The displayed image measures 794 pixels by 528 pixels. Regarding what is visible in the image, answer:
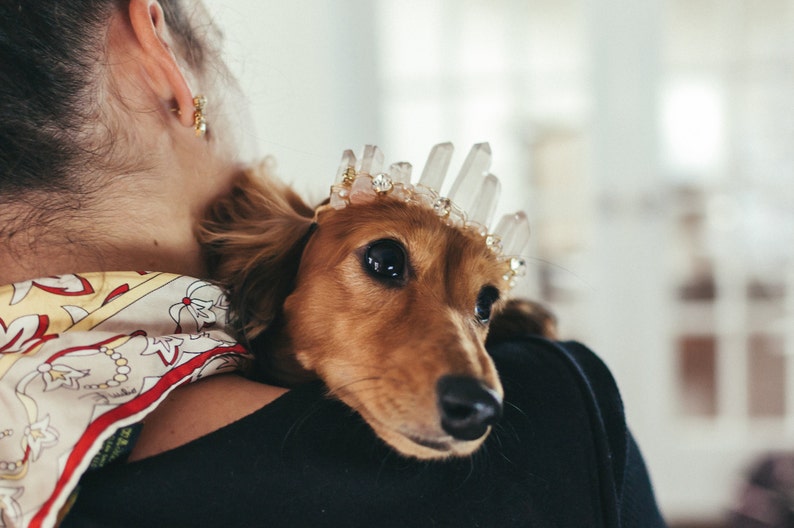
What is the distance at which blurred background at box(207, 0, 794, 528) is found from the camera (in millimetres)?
2863

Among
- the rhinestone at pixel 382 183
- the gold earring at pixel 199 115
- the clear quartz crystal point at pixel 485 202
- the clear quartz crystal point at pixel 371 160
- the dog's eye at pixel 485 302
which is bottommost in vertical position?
the dog's eye at pixel 485 302

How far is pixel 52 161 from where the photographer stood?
64cm

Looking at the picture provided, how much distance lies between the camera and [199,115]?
739 millimetres

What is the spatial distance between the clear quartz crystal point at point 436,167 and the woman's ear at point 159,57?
256 mm

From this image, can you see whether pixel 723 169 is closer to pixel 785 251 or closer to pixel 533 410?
pixel 785 251

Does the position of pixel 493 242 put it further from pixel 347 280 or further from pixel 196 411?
pixel 196 411

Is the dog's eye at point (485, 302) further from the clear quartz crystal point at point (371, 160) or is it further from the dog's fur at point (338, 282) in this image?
the clear quartz crystal point at point (371, 160)

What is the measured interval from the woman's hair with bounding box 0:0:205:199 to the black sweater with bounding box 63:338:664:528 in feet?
0.91

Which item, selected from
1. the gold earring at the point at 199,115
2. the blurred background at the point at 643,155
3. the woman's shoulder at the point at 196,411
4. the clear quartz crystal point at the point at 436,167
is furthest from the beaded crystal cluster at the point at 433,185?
the blurred background at the point at 643,155

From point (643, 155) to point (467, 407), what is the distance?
2.50m

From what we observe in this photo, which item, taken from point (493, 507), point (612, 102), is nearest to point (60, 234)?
point (493, 507)

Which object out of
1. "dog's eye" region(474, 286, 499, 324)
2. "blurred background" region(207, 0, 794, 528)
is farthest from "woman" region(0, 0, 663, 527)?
"blurred background" region(207, 0, 794, 528)

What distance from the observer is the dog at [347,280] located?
737mm

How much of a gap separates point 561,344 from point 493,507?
19 centimetres
